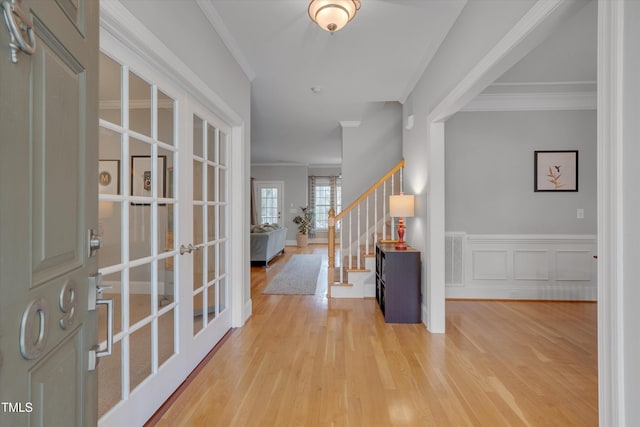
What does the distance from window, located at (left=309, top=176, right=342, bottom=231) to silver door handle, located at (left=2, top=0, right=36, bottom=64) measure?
9961 millimetres

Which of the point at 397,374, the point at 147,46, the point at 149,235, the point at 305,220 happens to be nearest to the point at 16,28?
the point at 147,46

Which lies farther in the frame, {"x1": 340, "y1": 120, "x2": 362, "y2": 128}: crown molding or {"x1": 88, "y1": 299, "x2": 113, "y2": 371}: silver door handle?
{"x1": 340, "y1": 120, "x2": 362, "y2": 128}: crown molding

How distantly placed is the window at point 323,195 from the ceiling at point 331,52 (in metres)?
5.51

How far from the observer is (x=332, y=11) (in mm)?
2053

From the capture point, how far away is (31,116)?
0.60 meters

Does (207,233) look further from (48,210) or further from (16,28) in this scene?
(16,28)

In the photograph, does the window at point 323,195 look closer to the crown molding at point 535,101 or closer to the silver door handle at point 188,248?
the crown molding at point 535,101

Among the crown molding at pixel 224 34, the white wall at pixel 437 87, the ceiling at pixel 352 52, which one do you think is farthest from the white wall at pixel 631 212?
the crown molding at pixel 224 34

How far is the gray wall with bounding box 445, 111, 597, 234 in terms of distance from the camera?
392 cm

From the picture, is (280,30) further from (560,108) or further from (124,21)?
(560,108)

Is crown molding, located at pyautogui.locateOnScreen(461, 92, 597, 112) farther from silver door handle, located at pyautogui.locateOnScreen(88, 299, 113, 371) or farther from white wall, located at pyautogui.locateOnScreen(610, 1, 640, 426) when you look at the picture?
silver door handle, located at pyautogui.locateOnScreen(88, 299, 113, 371)

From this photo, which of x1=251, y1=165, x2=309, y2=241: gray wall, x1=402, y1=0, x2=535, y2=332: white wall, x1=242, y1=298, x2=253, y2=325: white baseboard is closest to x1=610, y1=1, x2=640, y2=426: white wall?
x1=402, y1=0, x2=535, y2=332: white wall

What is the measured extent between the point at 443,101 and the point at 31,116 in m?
2.65

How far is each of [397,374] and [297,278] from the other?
327 cm
